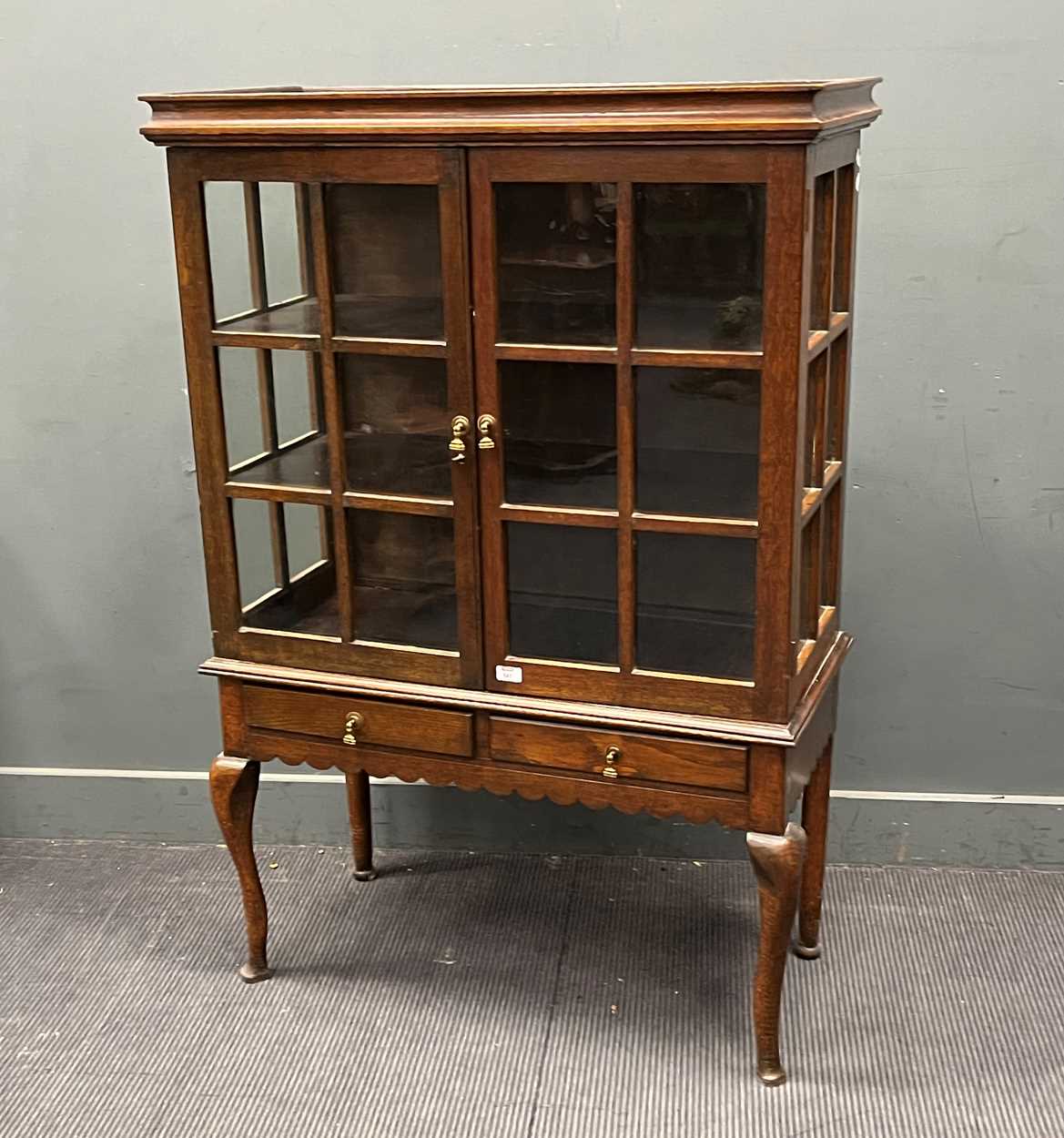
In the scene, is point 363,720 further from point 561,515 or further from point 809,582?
point 809,582

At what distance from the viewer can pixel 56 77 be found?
2.41 m

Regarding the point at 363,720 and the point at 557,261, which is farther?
the point at 363,720

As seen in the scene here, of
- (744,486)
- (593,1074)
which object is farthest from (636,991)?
(744,486)

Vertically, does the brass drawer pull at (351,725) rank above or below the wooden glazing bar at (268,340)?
below

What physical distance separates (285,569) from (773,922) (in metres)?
0.85

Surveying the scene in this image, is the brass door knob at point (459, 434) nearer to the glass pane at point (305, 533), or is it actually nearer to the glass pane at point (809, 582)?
the glass pane at point (305, 533)

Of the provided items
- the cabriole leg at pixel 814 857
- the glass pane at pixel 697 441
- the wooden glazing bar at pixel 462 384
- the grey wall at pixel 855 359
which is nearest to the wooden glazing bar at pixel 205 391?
the wooden glazing bar at pixel 462 384

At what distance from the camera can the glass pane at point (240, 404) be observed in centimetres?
200

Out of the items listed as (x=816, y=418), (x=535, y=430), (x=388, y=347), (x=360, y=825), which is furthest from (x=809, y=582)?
(x=360, y=825)

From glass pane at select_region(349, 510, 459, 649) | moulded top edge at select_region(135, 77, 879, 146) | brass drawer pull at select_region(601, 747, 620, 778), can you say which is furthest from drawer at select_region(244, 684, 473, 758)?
moulded top edge at select_region(135, 77, 879, 146)

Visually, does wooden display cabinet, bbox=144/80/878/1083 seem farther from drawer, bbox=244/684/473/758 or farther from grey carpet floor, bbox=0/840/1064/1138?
grey carpet floor, bbox=0/840/1064/1138

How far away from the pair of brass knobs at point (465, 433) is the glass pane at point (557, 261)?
0.37ft

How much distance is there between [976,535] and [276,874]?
55.0 inches

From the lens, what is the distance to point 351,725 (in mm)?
2100
